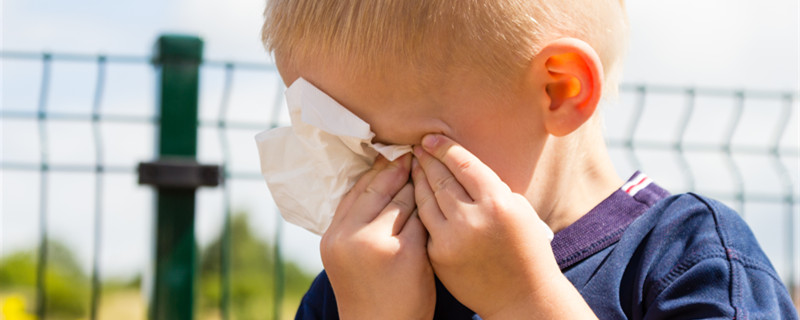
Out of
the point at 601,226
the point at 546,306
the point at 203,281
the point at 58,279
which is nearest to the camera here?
the point at 546,306

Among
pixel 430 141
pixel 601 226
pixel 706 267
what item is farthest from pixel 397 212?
pixel 706 267

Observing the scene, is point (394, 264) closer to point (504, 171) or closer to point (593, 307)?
point (504, 171)

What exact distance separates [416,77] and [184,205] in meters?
1.82

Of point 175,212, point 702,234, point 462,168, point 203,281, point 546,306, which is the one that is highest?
point 462,168

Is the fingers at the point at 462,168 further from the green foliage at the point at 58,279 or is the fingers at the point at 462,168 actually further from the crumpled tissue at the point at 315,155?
the green foliage at the point at 58,279

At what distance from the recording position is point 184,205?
2.86 meters

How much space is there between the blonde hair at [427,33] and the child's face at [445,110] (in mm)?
25

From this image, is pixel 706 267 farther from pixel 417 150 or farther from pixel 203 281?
Result: pixel 203 281

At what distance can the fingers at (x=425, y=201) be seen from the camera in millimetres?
1289

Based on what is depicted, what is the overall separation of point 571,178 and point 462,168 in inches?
12.8

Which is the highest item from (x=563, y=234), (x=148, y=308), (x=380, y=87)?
(x=380, y=87)

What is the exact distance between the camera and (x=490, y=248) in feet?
4.05

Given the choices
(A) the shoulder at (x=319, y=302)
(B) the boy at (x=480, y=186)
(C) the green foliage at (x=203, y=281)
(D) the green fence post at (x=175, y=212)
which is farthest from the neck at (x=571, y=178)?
(C) the green foliage at (x=203, y=281)

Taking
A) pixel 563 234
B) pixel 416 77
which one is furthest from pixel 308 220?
pixel 563 234
